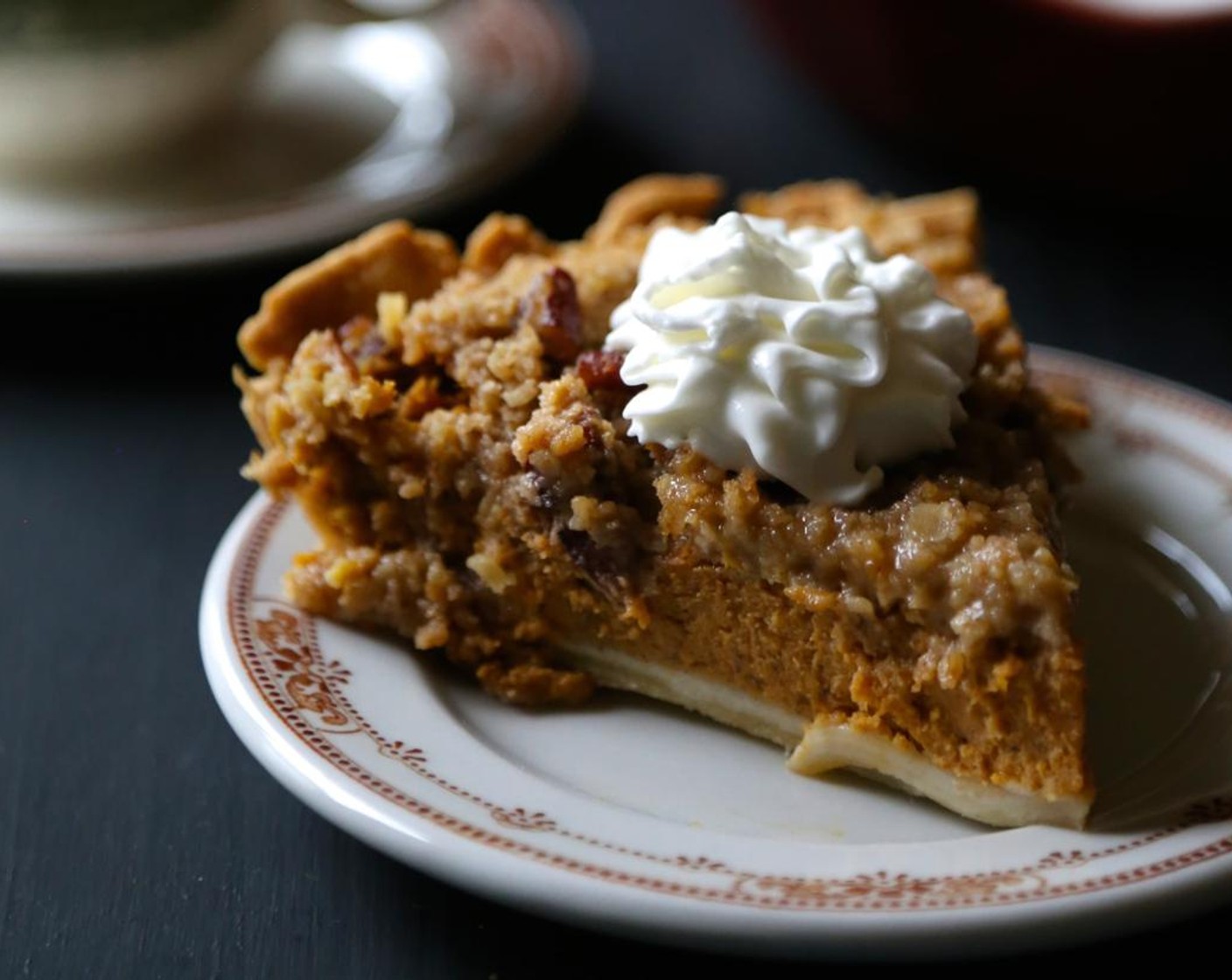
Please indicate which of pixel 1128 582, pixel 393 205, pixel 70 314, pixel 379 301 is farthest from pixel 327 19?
pixel 1128 582

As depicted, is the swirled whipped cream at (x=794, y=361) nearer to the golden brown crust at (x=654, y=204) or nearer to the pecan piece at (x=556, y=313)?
the pecan piece at (x=556, y=313)

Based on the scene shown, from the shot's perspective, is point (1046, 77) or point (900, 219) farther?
point (1046, 77)

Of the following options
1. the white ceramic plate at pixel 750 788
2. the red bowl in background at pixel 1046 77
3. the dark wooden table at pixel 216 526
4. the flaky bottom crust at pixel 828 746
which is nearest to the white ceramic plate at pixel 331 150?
the dark wooden table at pixel 216 526

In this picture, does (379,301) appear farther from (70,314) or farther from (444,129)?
(444,129)

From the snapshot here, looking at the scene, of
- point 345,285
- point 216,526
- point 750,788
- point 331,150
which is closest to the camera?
point 750,788

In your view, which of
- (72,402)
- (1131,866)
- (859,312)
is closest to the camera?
(1131,866)

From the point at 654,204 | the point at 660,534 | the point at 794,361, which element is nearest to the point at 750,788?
the point at 660,534

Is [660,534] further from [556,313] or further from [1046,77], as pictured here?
[1046,77]
